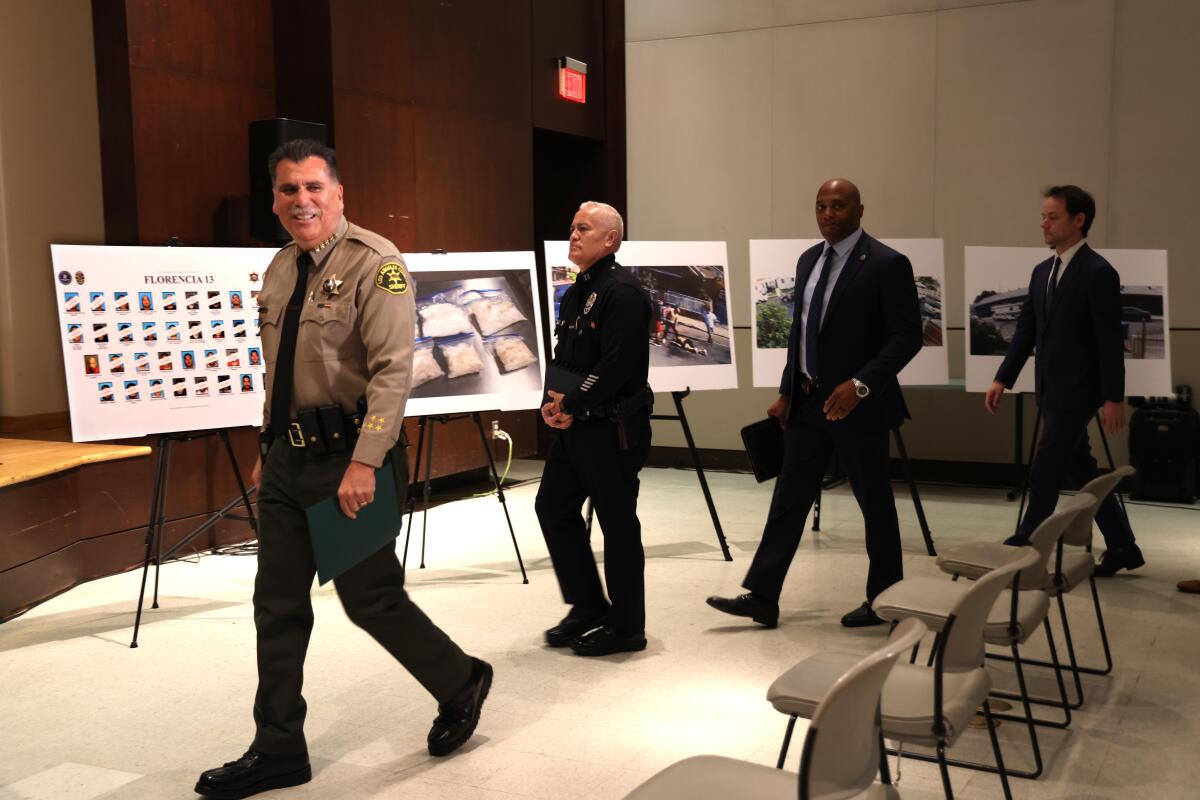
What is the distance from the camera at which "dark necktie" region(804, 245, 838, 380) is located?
4500 millimetres

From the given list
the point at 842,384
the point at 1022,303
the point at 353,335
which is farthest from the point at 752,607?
the point at 1022,303

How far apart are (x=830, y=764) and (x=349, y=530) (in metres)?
1.57

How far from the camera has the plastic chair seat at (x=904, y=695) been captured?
8.20ft

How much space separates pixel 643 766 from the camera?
10.7 ft

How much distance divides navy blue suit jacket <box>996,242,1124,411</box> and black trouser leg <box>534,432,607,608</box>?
2.30 meters

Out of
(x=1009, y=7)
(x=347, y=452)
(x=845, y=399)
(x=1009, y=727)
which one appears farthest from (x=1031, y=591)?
(x=1009, y=7)

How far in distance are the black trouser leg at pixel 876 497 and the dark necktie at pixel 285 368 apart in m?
2.23

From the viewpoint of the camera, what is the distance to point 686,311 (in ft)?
20.6

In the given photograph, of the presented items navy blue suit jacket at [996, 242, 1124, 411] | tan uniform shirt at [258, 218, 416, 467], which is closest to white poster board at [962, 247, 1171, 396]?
navy blue suit jacket at [996, 242, 1124, 411]

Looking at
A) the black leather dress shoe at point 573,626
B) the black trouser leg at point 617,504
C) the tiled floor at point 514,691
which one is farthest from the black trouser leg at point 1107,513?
the black leather dress shoe at point 573,626

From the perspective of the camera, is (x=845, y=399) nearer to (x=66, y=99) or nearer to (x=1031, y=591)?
(x=1031, y=591)

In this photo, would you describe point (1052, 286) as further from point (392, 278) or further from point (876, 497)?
point (392, 278)

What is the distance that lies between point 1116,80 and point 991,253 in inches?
73.1

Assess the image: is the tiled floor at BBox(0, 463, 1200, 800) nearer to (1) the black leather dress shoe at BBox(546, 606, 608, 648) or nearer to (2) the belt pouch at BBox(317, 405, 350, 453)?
(1) the black leather dress shoe at BBox(546, 606, 608, 648)
